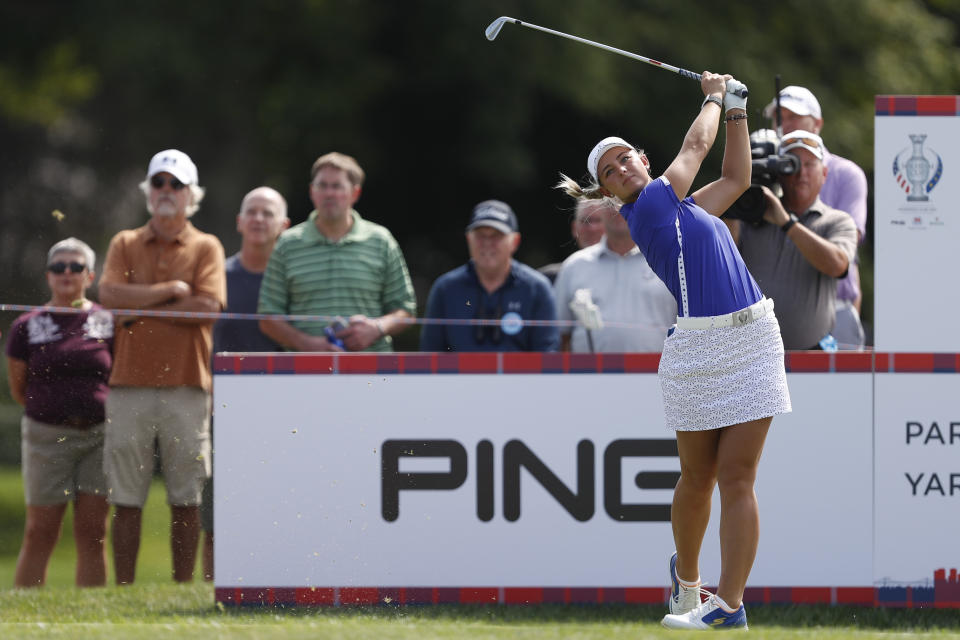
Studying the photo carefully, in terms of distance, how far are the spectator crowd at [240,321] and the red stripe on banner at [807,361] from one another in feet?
0.79

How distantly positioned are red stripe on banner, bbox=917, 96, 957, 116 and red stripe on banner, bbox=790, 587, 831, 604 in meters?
2.20

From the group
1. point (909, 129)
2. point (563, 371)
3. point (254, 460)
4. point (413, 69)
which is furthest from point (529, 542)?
point (413, 69)

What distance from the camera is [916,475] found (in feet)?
21.2

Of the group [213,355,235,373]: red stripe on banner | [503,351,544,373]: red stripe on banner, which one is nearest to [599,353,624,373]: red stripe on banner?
[503,351,544,373]: red stripe on banner

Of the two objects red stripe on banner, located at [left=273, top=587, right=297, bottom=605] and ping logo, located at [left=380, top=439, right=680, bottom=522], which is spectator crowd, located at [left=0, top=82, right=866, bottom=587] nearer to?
red stripe on banner, located at [left=273, top=587, right=297, bottom=605]

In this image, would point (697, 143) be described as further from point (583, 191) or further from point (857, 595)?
point (857, 595)

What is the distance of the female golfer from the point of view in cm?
538

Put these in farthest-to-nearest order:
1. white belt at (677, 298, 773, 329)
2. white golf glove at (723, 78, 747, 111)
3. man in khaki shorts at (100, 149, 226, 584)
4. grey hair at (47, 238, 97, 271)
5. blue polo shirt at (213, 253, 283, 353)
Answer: blue polo shirt at (213, 253, 283, 353) → grey hair at (47, 238, 97, 271) → man in khaki shorts at (100, 149, 226, 584) → white golf glove at (723, 78, 747, 111) → white belt at (677, 298, 773, 329)

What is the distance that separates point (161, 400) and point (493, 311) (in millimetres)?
1795

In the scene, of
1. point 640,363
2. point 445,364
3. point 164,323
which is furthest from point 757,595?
point 164,323

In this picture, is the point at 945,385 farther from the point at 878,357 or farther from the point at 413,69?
the point at 413,69

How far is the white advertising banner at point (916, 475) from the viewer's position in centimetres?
646

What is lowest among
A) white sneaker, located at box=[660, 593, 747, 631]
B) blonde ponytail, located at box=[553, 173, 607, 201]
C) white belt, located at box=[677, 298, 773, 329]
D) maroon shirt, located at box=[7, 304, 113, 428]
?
white sneaker, located at box=[660, 593, 747, 631]

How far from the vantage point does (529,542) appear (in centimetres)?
660
